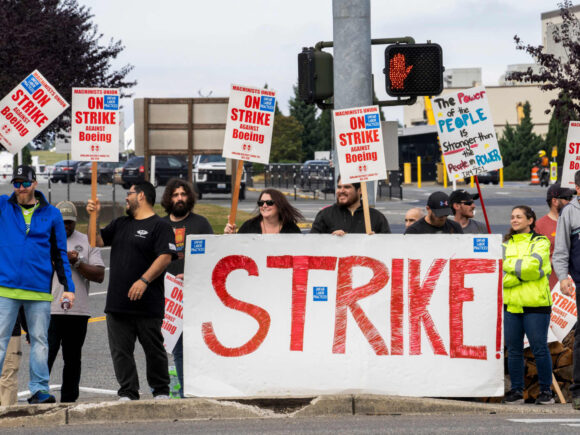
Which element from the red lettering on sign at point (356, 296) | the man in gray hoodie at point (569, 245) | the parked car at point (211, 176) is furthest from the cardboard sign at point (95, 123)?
the parked car at point (211, 176)

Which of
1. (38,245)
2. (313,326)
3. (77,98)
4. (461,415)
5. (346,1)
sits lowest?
(461,415)

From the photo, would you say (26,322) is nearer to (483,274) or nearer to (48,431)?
(48,431)

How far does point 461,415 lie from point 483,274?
3.58 ft

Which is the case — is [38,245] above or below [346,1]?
below

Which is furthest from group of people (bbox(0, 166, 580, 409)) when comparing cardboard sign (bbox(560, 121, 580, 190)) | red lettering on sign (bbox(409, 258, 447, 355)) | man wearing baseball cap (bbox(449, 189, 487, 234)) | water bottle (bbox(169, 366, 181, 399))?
cardboard sign (bbox(560, 121, 580, 190))

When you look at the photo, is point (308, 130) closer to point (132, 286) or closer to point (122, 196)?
point (122, 196)

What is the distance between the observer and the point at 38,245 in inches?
345

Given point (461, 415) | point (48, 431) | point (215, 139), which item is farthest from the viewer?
point (215, 139)

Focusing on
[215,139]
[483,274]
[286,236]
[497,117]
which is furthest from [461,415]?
[497,117]

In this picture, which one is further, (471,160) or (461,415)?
(471,160)

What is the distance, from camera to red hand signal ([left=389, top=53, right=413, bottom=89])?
37.7 feet

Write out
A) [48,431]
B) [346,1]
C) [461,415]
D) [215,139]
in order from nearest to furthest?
1. [48,431]
2. [461,415]
3. [346,1]
4. [215,139]

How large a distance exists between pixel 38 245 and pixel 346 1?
154 inches

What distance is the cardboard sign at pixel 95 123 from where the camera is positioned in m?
10.2
